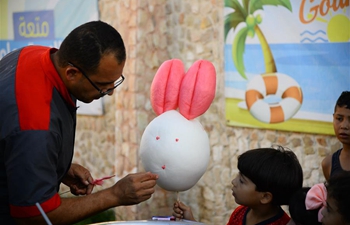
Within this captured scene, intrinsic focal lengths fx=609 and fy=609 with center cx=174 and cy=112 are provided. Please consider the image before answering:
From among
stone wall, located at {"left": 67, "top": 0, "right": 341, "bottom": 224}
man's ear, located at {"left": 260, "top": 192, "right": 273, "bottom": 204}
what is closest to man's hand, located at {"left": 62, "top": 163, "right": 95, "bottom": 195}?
man's ear, located at {"left": 260, "top": 192, "right": 273, "bottom": 204}

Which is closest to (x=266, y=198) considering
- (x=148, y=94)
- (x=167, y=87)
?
(x=167, y=87)

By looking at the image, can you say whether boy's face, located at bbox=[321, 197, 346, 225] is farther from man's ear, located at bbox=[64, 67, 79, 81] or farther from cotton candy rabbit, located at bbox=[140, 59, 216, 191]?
man's ear, located at bbox=[64, 67, 79, 81]

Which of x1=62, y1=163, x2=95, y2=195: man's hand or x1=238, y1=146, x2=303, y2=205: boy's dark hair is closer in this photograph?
x1=238, y1=146, x2=303, y2=205: boy's dark hair

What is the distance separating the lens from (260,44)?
4918 mm

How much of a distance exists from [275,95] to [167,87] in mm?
2066

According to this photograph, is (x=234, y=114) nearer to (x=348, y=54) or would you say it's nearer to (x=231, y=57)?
(x=231, y=57)

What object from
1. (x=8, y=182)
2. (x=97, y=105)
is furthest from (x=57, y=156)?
(x=97, y=105)

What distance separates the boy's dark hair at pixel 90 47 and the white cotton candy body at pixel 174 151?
0.49m

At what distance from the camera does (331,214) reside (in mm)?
2396

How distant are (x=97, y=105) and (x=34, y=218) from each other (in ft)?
13.8

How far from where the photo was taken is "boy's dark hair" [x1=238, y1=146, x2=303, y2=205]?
9.29 feet

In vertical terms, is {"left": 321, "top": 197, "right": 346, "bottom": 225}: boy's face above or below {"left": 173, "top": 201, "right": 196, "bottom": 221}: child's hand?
above

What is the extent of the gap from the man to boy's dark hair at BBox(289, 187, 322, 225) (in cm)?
61

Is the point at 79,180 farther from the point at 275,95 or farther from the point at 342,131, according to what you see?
the point at 275,95
